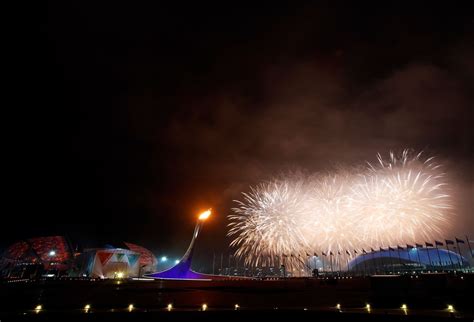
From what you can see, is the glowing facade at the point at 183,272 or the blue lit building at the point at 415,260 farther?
the blue lit building at the point at 415,260

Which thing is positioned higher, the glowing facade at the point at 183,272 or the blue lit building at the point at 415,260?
the blue lit building at the point at 415,260

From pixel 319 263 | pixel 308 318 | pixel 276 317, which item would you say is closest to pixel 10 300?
pixel 276 317

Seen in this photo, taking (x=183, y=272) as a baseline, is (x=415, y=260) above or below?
above

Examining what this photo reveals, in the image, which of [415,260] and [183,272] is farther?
[415,260]

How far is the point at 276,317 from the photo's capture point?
2391cm

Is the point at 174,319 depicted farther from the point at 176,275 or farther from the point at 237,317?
the point at 176,275

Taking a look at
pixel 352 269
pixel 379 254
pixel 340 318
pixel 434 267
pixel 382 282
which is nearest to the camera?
pixel 340 318

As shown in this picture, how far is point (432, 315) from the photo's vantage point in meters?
23.1

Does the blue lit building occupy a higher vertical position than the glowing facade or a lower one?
higher

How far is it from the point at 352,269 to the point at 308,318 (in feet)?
525

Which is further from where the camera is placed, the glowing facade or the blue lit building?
the blue lit building

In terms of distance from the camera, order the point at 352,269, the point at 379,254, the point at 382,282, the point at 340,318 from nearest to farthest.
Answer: the point at 340,318, the point at 382,282, the point at 379,254, the point at 352,269

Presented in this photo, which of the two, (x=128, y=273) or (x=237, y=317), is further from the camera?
(x=128, y=273)

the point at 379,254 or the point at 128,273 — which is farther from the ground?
the point at 379,254
